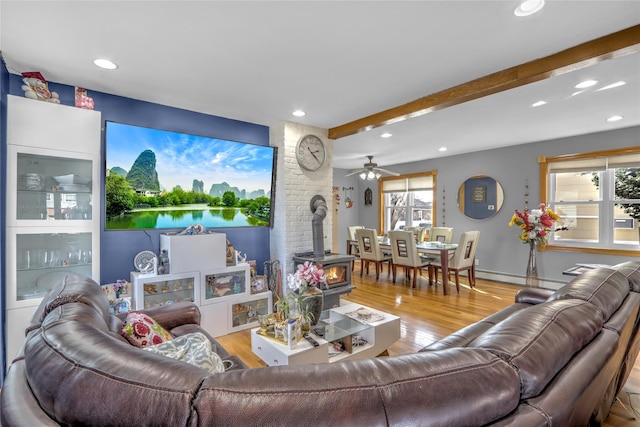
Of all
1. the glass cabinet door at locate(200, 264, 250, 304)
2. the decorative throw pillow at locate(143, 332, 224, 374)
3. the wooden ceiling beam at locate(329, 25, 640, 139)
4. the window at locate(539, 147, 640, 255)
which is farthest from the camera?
the window at locate(539, 147, 640, 255)

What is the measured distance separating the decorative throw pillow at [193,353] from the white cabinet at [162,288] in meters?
1.59

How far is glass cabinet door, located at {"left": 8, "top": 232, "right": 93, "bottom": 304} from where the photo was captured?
2270mm

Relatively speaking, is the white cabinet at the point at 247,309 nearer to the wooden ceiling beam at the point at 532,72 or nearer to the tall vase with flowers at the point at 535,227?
the wooden ceiling beam at the point at 532,72

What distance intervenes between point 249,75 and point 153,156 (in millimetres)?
A: 1256

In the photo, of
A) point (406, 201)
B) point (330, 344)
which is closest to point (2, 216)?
point (330, 344)

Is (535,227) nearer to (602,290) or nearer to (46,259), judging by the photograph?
(602,290)

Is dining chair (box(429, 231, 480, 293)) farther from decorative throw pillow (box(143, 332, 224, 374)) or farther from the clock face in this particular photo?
decorative throw pillow (box(143, 332, 224, 374))

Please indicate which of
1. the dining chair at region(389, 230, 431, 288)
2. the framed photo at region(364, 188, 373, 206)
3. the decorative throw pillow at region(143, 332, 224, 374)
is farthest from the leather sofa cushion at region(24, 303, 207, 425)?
the framed photo at region(364, 188, 373, 206)

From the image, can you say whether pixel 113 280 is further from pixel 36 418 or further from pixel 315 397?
pixel 315 397

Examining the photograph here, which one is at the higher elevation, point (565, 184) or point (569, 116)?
point (569, 116)

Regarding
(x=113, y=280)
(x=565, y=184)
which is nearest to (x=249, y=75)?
(x=113, y=280)

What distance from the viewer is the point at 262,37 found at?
6.30 feet

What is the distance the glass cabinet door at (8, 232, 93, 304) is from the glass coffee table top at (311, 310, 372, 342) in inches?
78.5

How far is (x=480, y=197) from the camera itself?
18.4 ft
